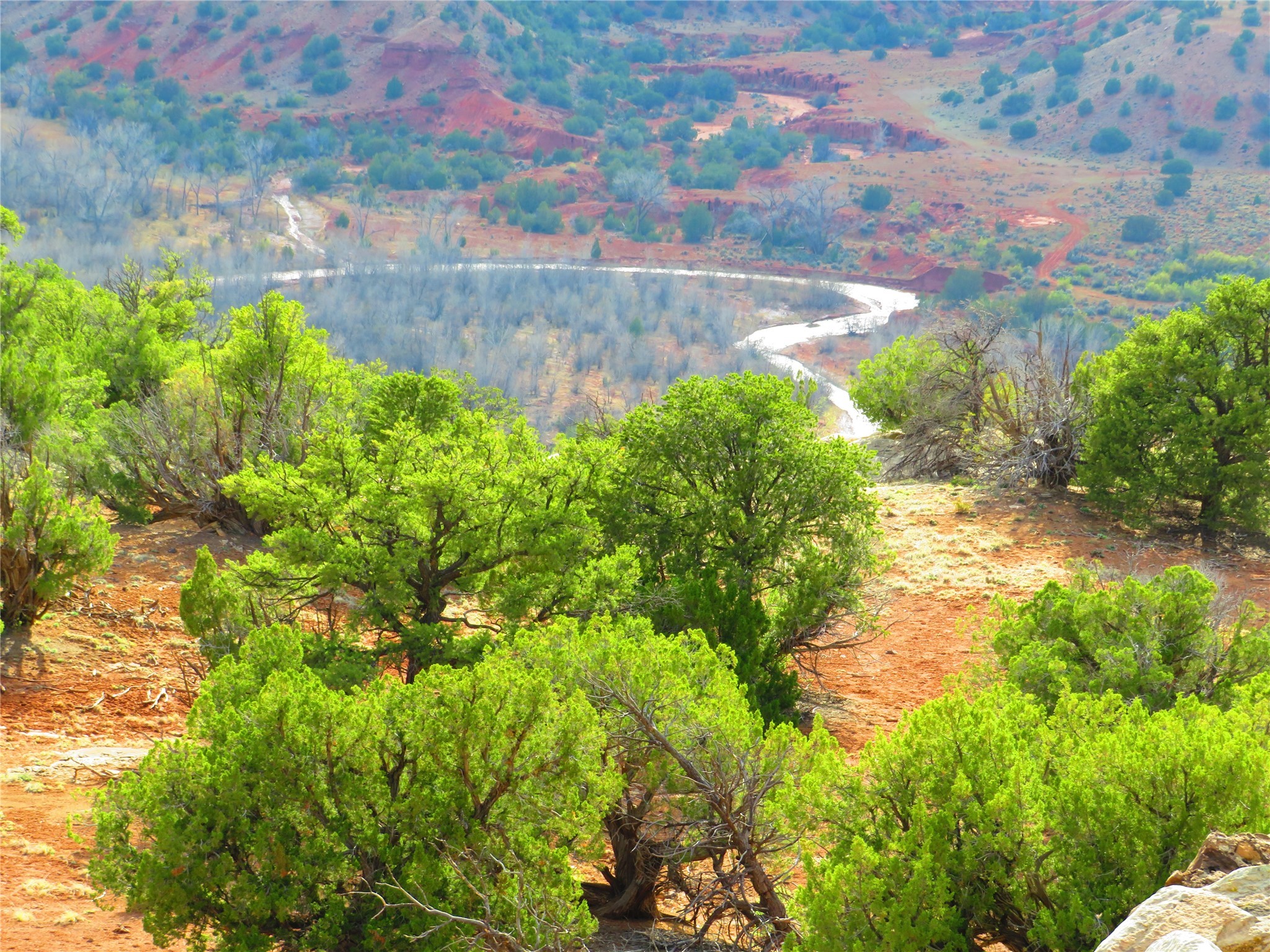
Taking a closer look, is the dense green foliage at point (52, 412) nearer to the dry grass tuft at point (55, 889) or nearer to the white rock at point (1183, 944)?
the dry grass tuft at point (55, 889)

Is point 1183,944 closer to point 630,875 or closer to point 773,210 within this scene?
point 630,875

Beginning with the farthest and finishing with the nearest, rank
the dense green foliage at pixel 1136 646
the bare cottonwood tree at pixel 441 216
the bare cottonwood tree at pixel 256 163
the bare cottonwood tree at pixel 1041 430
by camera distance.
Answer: the bare cottonwood tree at pixel 256 163 < the bare cottonwood tree at pixel 441 216 < the bare cottonwood tree at pixel 1041 430 < the dense green foliage at pixel 1136 646

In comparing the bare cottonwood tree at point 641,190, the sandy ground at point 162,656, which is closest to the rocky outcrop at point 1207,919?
the sandy ground at point 162,656

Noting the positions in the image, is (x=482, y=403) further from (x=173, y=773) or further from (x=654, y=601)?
(x=173, y=773)

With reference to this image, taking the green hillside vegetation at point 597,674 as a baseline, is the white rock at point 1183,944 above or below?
above

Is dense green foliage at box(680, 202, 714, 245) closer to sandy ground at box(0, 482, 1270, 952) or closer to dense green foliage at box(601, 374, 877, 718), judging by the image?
sandy ground at box(0, 482, 1270, 952)

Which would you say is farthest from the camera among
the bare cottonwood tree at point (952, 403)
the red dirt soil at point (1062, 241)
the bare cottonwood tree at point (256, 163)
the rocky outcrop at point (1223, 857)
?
the bare cottonwood tree at point (256, 163)

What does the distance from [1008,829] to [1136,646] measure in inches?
185

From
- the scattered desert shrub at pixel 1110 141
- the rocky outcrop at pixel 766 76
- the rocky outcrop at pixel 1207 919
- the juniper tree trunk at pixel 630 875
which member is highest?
the rocky outcrop at pixel 766 76

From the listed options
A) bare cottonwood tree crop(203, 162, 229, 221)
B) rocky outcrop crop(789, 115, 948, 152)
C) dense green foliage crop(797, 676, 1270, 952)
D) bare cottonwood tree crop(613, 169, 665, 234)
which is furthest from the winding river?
dense green foliage crop(797, 676, 1270, 952)

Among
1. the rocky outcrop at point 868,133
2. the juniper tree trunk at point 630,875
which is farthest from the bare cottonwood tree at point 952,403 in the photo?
the rocky outcrop at point 868,133

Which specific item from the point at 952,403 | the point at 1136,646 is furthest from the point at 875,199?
the point at 1136,646

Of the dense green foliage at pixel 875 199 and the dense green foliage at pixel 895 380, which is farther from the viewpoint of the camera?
the dense green foliage at pixel 875 199

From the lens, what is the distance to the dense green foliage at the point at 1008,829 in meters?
6.98
